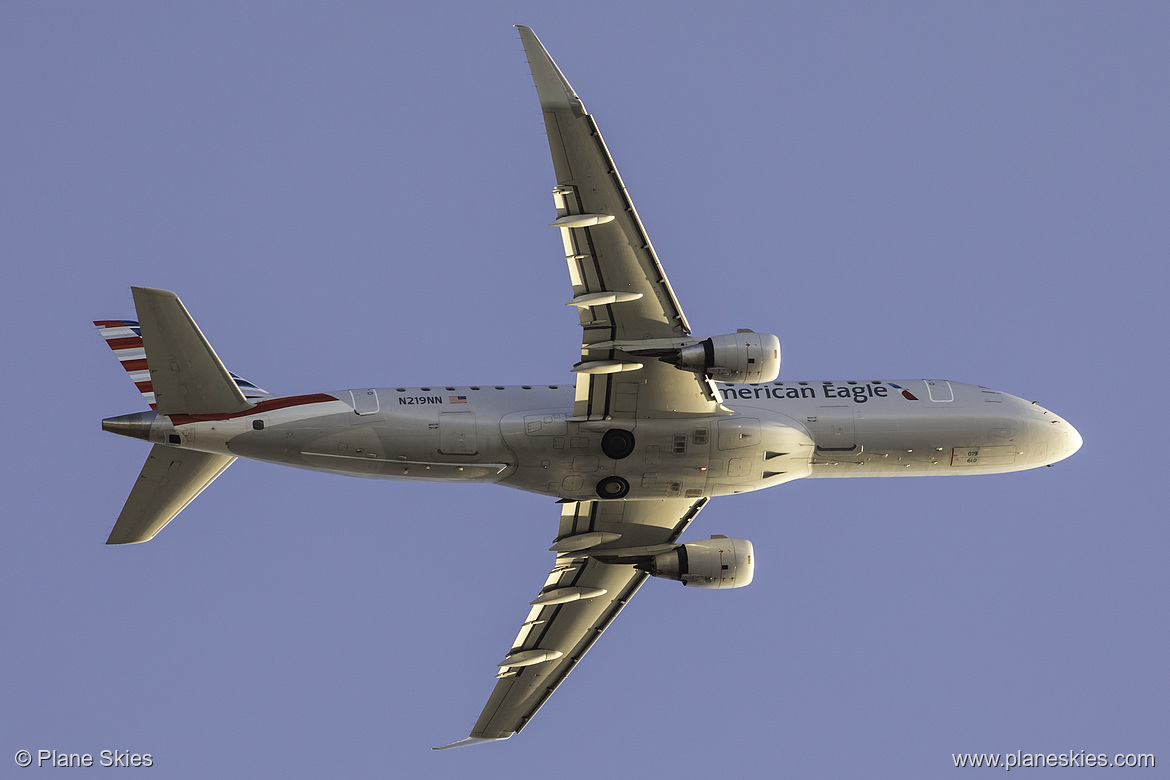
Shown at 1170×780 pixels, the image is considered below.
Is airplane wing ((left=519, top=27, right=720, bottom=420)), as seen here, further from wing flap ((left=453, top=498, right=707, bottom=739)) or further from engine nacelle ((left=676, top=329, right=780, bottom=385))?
wing flap ((left=453, top=498, right=707, bottom=739))

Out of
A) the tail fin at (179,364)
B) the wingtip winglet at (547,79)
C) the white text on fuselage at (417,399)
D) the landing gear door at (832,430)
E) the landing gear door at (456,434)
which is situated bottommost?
the landing gear door at (832,430)

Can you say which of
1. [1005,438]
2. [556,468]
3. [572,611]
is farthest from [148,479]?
[1005,438]

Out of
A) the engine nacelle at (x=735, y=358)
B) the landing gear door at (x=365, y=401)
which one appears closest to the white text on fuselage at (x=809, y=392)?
the engine nacelle at (x=735, y=358)

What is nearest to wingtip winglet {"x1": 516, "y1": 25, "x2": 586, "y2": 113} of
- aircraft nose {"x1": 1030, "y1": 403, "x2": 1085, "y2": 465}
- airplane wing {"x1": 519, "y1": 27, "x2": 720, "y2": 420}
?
airplane wing {"x1": 519, "y1": 27, "x2": 720, "y2": 420}

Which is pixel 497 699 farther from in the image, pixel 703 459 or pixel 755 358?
pixel 755 358

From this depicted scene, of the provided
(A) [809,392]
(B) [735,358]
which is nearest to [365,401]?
(B) [735,358]

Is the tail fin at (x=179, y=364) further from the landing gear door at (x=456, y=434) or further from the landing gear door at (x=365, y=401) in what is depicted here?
the landing gear door at (x=456, y=434)

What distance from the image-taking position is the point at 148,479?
3609 centimetres

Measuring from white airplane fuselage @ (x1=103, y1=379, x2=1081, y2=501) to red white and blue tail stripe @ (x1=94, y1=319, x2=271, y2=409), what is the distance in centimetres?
217

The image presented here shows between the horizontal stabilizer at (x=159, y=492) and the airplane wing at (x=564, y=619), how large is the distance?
36.3ft

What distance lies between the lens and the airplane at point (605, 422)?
33.5m

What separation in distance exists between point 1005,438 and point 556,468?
12.6 meters

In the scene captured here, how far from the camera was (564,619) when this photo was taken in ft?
140

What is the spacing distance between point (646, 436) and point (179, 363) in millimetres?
11854
